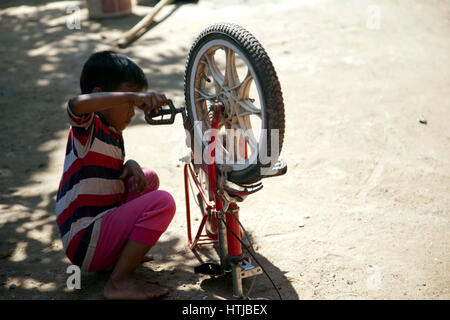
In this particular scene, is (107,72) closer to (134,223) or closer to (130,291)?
(134,223)

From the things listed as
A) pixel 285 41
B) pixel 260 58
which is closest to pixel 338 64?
pixel 285 41

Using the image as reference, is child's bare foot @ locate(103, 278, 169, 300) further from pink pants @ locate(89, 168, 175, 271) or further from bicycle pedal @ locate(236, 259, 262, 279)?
bicycle pedal @ locate(236, 259, 262, 279)

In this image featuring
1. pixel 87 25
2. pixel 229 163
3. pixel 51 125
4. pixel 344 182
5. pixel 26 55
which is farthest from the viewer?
pixel 87 25

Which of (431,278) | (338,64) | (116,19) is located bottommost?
(431,278)

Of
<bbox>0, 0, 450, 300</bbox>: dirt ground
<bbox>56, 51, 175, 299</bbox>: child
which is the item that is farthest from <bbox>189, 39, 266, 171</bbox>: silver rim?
<bbox>0, 0, 450, 300</bbox>: dirt ground

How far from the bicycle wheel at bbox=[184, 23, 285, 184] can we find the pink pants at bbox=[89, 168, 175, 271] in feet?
1.24

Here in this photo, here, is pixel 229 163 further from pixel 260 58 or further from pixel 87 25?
pixel 87 25

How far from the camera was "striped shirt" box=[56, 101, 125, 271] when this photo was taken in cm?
242

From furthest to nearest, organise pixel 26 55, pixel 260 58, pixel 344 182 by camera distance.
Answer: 1. pixel 26 55
2. pixel 344 182
3. pixel 260 58

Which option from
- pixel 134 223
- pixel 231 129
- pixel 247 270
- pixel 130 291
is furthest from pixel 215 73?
pixel 130 291

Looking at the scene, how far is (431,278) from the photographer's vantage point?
2.61m

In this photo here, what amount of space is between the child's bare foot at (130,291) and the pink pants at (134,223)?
0.49ft

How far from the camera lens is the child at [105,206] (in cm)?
241

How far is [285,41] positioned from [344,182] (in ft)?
10.6
